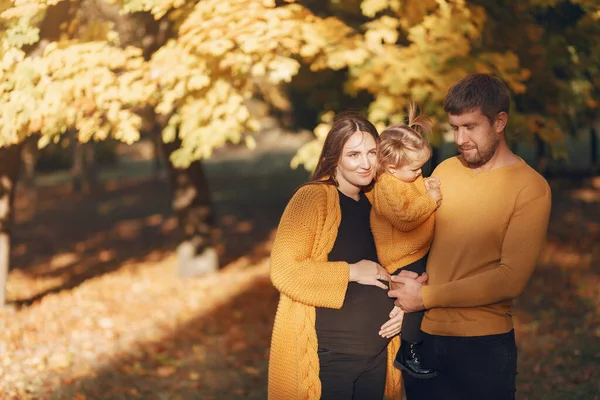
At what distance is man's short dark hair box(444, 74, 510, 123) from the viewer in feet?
10.4

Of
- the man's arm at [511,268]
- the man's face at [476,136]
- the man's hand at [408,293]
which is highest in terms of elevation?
the man's face at [476,136]

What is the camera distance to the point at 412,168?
11.5 feet

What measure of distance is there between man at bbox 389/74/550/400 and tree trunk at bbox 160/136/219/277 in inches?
359

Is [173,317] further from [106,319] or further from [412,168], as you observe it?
[412,168]

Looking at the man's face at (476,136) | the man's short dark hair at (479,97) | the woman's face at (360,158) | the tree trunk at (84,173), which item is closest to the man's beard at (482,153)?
the man's face at (476,136)

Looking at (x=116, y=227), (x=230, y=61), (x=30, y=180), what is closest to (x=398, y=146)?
(x=230, y=61)

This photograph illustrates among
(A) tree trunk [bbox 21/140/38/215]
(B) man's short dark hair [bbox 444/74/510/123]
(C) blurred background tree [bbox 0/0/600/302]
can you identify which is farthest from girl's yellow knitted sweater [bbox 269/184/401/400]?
(A) tree trunk [bbox 21/140/38/215]

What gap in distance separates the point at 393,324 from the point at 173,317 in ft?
22.6

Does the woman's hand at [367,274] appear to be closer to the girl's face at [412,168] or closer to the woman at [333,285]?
the woman at [333,285]

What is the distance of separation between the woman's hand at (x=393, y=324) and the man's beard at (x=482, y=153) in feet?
2.75

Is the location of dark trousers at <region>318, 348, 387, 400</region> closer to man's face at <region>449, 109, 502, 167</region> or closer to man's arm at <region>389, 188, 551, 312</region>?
man's arm at <region>389, 188, 551, 312</region>

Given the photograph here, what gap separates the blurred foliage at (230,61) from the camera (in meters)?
6.38

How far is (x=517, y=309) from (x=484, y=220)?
7.49 meters

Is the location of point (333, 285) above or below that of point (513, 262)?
below
